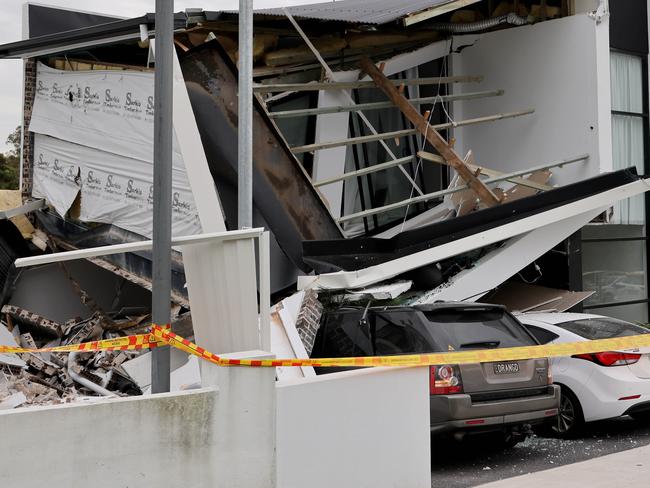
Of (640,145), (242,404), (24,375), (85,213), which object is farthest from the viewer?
(640,145)

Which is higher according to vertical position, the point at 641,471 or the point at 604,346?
the point at 604,346

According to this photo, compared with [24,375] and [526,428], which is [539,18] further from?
[24,375]

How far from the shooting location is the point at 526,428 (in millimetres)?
10125

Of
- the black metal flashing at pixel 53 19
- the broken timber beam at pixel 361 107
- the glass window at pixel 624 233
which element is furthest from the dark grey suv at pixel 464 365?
the black metal flashing at pixel 53 19

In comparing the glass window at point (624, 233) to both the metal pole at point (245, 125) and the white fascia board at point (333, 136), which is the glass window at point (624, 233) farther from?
the metal pole at point (245, 125)

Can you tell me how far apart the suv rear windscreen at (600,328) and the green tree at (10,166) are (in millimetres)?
42444

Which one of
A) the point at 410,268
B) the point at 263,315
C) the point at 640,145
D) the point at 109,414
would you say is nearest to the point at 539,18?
the point at 640,145

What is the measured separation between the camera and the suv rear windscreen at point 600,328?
36.1 ft

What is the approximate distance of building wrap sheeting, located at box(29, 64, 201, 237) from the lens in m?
14.5

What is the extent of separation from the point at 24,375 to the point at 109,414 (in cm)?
711

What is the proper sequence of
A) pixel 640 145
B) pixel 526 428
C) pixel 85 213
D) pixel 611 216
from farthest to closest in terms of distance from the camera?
pixel 640 145, pixel 611 216, pixel 85 213, pixel 526 428

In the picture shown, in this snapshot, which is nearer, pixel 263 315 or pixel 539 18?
pixel 263 315

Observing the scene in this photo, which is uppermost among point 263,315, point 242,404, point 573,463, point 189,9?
point 189,9

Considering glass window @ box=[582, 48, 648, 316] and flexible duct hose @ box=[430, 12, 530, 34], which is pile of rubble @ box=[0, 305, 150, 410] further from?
glass window @ box=[582, 48, 648, 316]
